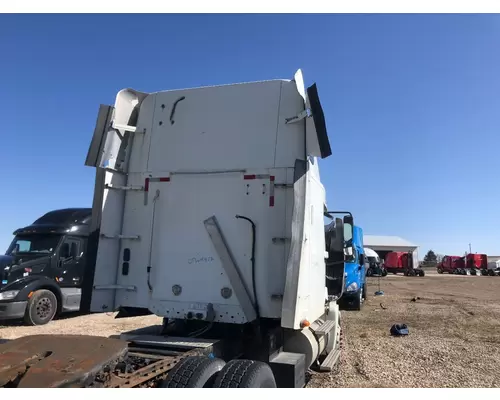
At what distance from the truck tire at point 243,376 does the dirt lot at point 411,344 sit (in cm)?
309

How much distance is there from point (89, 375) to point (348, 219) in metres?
4.30

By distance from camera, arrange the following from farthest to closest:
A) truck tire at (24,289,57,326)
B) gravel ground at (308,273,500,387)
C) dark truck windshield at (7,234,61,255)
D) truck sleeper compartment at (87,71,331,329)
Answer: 1. dark truck windshield at (7,234,61,255)
2. truck tire at (24,289,57,326)
3. gravel ground at (308,273,500,387)
4. truck sleeper compartment at (87,71,331,329)

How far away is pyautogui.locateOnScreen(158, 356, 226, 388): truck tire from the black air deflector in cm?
225

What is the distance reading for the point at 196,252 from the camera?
15.0ft

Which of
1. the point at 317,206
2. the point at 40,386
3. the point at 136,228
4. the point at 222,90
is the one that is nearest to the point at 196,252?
the point at 136,228

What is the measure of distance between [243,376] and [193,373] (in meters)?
0.35

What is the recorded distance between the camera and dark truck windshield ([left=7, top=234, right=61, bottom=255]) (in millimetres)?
12094

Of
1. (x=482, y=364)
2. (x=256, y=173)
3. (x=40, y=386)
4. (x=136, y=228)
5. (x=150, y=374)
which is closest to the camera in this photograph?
(x=40, y=386)

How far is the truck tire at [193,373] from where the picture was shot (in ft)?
9.62

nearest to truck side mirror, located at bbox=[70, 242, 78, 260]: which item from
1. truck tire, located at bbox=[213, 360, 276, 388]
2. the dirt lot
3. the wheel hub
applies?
the wheel hub

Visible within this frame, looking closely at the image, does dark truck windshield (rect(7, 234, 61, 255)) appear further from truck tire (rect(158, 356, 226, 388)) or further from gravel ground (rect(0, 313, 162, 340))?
truck tire (rect(158, 356, 226, 388))

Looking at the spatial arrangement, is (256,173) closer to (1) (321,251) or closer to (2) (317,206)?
(2) (317,206)

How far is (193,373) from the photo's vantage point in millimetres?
3010

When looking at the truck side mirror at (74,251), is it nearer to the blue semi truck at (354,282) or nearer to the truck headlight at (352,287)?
Answer: the blue semi truck at (354,282)
